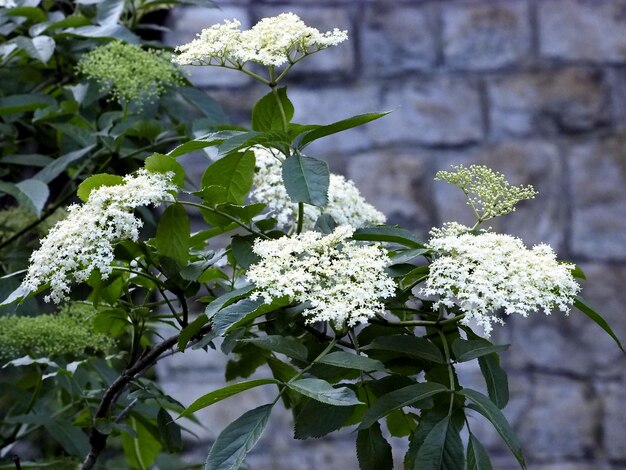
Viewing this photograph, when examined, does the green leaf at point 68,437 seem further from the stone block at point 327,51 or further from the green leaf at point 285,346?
the stone block at point 327,51

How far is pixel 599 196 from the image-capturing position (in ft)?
7.16

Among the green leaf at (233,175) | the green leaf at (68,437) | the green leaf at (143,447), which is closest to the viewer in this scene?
the green leaf at (233,175)

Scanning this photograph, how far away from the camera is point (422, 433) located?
75cm

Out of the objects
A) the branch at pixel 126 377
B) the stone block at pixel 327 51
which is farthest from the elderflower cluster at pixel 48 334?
the stone block at pixel 327 51

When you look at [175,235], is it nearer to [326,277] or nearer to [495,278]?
[326,277]

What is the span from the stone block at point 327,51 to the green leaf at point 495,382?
4.68ft

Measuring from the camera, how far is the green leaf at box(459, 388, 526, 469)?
71 cm

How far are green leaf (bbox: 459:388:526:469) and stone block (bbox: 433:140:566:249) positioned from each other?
4.72ft

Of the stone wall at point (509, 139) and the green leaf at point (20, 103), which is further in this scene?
the stone wall at point (509, 139)

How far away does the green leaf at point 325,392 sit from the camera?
2.18 feet

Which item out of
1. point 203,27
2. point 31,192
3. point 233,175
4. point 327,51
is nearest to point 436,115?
point 327,51

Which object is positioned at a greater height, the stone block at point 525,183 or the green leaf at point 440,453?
the green leaf at point 440,453

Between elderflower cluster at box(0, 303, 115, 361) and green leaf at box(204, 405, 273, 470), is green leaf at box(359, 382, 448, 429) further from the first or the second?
elderflower cluster at box(0, 303, 115, 361)

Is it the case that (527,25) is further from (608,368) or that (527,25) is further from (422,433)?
(422,433)
